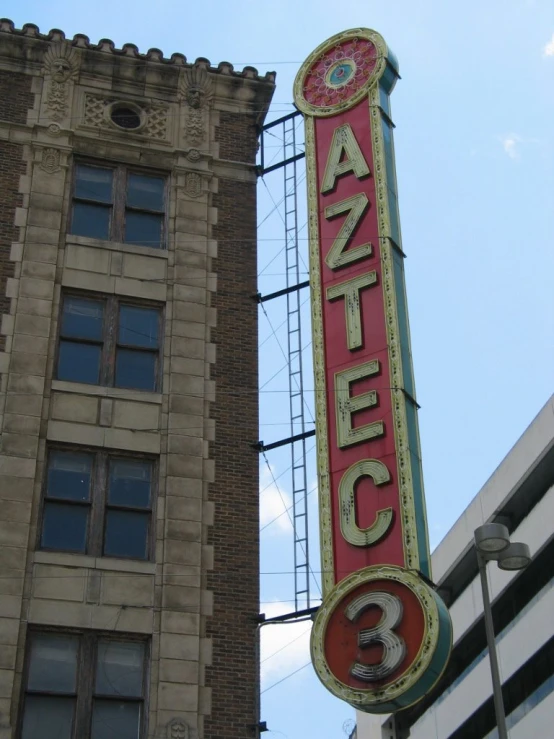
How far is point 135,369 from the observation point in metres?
22.2

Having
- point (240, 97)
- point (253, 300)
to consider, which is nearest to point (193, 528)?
point (253, 300)

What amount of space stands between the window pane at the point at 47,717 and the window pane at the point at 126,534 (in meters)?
2.46

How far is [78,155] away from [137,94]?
1947mm

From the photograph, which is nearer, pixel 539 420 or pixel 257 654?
pixel 257 654

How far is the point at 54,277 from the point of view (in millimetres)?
22547

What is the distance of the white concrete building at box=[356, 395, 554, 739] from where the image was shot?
136 feet

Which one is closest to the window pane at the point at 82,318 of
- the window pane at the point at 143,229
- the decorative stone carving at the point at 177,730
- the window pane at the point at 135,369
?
the window pane at the point at 135,369

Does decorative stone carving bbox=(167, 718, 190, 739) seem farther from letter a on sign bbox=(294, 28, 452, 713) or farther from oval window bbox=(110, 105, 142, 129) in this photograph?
oval window bbox=(110, 105, 142, 129)

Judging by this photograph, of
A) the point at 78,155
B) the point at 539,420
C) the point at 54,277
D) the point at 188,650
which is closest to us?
the point at 188,650

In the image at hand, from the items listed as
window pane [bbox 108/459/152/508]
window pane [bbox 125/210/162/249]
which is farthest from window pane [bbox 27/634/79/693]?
window pane [bbox 125/210/162/249]

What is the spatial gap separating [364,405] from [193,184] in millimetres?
6370

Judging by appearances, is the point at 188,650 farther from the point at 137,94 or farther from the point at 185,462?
the point at 137,94

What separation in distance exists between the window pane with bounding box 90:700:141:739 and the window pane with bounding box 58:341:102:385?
18.1ft

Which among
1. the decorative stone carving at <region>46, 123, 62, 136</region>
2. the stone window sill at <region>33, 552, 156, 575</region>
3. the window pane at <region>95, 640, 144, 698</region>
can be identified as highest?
the decorative stone carving at <region>46, 123, 62, 136</region>
